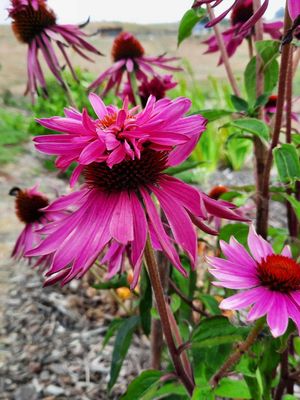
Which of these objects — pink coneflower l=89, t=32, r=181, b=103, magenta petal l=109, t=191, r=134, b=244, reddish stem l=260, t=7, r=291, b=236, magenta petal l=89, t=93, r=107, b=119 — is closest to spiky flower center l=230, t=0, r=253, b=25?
pink coneflower l=89, t=32, r=181, b=103

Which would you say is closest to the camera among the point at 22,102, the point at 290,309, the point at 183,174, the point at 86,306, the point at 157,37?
the point at 290,309

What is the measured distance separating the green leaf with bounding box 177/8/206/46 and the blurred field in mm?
3762

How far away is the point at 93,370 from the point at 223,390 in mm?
542

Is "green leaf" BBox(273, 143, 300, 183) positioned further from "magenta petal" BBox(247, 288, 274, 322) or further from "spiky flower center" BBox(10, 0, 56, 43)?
"spiky flower center" BBox(10, 0, 56, 43)

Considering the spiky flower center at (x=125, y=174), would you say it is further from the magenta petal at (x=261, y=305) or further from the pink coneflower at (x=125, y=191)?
the magenta petal at (x=261, y=305)

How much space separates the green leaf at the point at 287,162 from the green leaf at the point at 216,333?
21 cm

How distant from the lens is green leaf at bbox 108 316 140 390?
2.55ft

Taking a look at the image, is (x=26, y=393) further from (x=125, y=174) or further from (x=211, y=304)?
(x=125, y=174)

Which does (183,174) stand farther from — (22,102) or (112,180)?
(22,102)

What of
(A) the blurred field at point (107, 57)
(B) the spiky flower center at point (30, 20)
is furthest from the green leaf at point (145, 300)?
(A) the blurred field at point (107, 57)

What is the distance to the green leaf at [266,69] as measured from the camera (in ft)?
1.98

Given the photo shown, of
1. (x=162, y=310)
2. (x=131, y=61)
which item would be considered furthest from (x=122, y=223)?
(x=131, y=61)

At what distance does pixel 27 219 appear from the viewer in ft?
3.22

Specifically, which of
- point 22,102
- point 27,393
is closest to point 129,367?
point 27,393
